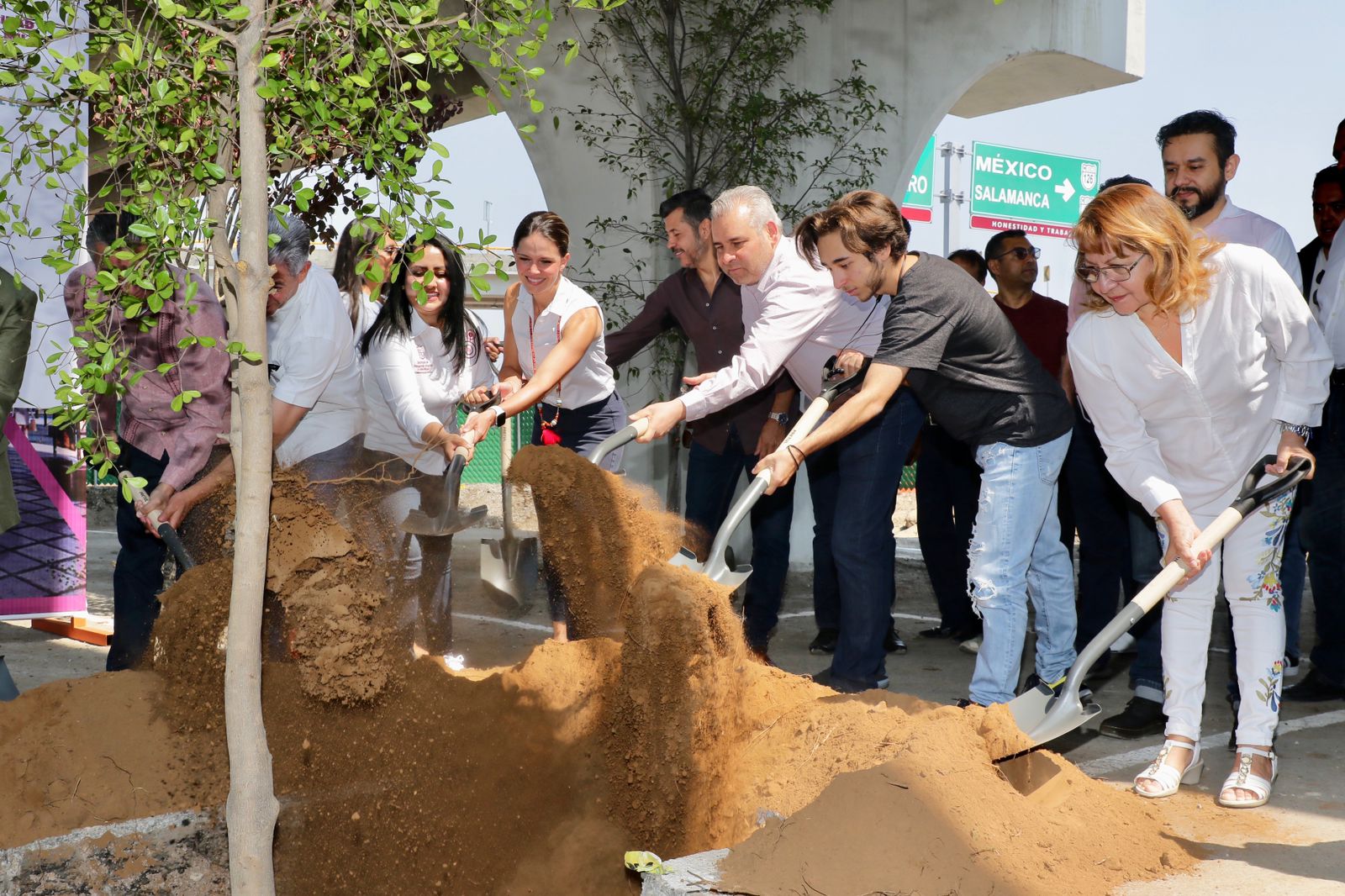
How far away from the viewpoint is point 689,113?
25.0ft

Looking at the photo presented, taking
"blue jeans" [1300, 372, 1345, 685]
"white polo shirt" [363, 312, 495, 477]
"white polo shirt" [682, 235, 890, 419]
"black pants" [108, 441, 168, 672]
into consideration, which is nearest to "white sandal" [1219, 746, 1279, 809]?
"blue jeans" [1300, 372, 1345, 685]

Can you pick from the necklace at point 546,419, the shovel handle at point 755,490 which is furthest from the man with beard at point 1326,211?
the necklace at point 546,419

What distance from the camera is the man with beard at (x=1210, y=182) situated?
4.01 metres

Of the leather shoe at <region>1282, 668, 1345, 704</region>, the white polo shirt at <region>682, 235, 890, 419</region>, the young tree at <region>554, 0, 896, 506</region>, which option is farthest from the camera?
the young tree at <region>554, 0, 896, 506</region>

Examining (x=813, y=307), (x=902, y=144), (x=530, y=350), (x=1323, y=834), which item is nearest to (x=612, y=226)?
(x=902, y=144)

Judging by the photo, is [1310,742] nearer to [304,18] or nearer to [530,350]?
[530,350]

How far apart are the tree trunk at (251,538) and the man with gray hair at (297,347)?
1.21m

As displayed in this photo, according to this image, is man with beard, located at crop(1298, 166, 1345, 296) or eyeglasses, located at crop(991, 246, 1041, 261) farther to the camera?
eyeglasses, located at crop(991, 246, 1041, 261)

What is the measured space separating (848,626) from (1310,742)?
5.18ft

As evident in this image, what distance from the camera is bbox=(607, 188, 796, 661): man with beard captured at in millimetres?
4973

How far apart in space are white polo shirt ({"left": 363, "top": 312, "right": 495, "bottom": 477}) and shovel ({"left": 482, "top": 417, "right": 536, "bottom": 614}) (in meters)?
1.57

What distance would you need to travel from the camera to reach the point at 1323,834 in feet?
9.75

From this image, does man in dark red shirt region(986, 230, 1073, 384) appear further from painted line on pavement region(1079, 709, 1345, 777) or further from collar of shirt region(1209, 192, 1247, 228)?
painted line on pavement region(1079, 709, 1345, 777)

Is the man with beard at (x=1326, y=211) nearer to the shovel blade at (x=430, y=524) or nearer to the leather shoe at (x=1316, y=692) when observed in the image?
the leather shoe at (x=1316, y=692)
